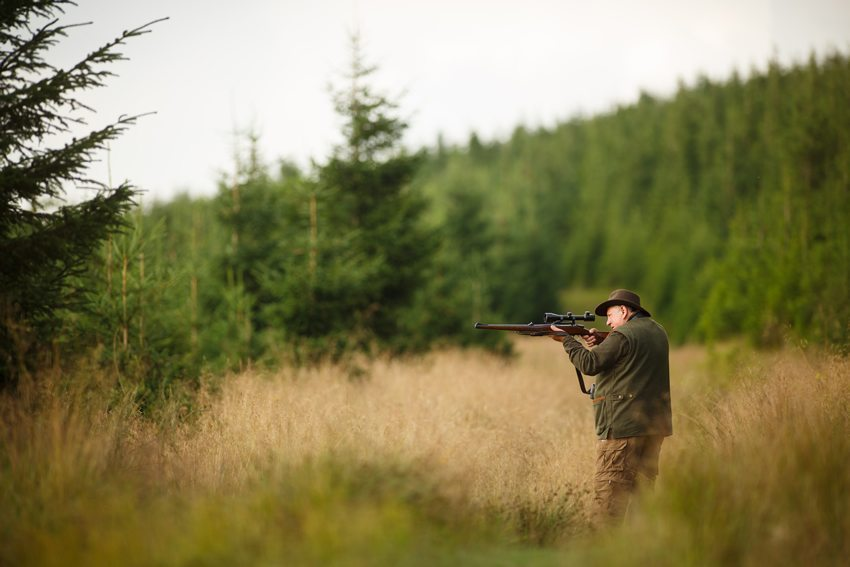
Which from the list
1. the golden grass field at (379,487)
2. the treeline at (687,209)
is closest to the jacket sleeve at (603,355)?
the golden grass field at (379,487)

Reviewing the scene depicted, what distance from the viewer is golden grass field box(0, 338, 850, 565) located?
3.48 metres

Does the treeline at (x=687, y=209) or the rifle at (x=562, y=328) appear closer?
the rifle at (x=562, y=328)

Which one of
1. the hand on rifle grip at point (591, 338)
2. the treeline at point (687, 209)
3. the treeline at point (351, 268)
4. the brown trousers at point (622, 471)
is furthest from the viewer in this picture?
the treeline at point (687, 209)

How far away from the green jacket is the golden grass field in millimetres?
575

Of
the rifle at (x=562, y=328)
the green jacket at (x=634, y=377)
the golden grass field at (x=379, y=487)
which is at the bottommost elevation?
the golden grass field at (x=379, y=487)

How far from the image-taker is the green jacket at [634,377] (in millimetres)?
5406

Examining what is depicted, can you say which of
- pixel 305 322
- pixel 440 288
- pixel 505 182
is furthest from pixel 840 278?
pixel 505 182

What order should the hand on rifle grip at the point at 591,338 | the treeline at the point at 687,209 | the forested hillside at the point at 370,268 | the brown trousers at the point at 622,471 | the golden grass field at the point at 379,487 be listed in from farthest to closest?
the treeline at the point at 687,209
the forested hillside at the point at 370,268
the hand on rifle grip at the point at 591,338
the brown trousers at the point at 622,471
the golden grass field at the point at 379,487

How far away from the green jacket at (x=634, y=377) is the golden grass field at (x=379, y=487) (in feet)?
1.89

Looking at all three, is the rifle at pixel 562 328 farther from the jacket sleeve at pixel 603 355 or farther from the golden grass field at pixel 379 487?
the golden grass field at pixel 379 487

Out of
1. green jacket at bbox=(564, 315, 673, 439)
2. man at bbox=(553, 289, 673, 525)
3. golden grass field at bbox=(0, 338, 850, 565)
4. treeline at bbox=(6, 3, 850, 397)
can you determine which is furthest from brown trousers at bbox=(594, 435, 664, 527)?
treeline at bbox=(6, 3, 850, 397)

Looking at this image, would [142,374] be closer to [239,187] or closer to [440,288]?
[239,187]

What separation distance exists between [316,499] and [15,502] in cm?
224

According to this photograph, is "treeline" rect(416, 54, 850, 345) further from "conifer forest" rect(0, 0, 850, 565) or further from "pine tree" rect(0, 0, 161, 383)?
"pine tree" rect(0, 0, 161, 383)
